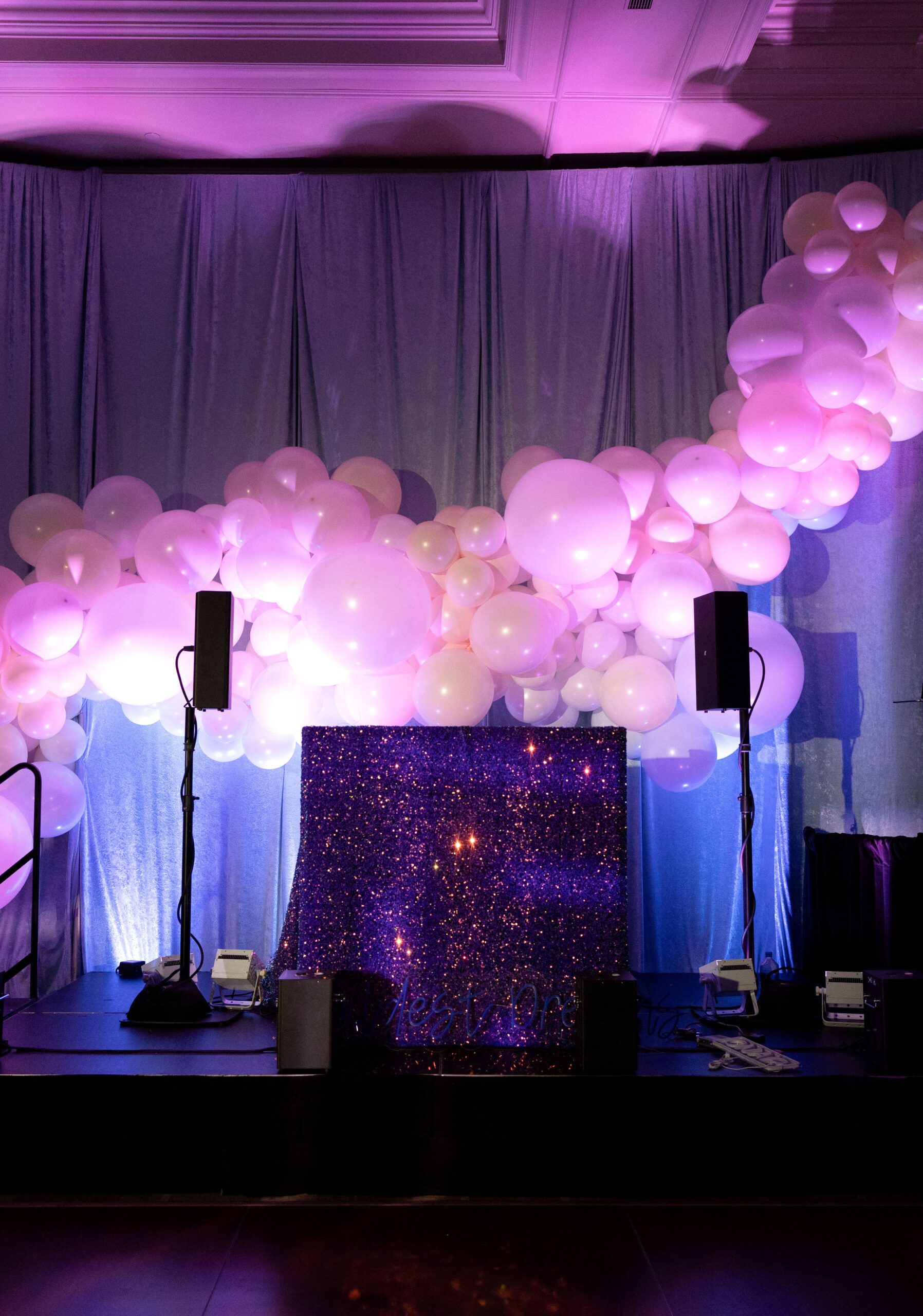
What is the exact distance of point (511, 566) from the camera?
12.3 ft

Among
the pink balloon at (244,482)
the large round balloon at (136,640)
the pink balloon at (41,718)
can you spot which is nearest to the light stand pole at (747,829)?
the large round balloon at (136,640)

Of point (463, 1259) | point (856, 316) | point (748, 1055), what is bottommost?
point (463, 1259)

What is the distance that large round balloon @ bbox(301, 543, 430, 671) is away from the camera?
3.24m

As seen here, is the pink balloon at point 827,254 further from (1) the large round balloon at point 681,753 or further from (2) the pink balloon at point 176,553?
(2) the pink balloon at point 176,553

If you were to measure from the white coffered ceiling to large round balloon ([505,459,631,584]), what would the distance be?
1830 mm

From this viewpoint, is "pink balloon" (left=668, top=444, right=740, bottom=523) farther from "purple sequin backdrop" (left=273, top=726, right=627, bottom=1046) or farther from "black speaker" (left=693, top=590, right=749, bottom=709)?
"purple sequin backdrop" (left=273, top=726, right=627, bottom=1046)

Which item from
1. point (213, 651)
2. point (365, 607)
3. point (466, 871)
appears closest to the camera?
point (466, 871)

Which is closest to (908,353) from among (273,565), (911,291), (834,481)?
(911,291)

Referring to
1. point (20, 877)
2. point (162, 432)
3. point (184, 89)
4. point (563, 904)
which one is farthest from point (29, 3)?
point (563, 904)

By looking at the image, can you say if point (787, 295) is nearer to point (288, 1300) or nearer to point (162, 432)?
point (162, 432)

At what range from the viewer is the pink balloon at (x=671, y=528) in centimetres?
373

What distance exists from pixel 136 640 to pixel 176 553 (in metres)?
0.39

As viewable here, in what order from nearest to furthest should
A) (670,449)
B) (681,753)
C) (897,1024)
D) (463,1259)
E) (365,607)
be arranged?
1. (463,1259)
2. (897,1024)
3. (365,607)
4. (681,753)
5. (670,449)

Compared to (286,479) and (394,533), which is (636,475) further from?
(286,479)
